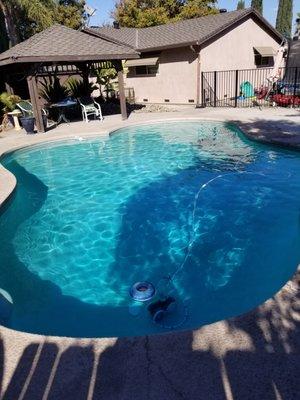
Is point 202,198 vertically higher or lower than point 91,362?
lower

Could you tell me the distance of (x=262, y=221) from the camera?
22.7 ft

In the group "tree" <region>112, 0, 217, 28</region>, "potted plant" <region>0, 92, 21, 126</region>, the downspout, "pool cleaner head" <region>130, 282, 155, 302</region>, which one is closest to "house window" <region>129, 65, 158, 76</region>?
the downspout

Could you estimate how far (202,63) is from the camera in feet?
63.0

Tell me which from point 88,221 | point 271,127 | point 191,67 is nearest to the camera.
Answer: point 88,221

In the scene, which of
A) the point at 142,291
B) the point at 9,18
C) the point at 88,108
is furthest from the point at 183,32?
the point at 142,291

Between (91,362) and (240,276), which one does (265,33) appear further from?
(91,362)

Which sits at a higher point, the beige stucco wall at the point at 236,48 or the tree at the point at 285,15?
the tree at the point at 285,15

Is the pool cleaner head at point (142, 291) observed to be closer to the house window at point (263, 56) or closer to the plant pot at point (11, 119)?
the plant pot at point (11, 119)

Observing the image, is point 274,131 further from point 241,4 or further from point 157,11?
point 241,4

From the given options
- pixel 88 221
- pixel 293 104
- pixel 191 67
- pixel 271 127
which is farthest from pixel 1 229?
pixel 191 67

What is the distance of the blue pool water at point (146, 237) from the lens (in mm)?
4816

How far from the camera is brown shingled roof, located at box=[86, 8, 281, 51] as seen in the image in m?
18.9

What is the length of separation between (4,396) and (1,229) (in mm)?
4493

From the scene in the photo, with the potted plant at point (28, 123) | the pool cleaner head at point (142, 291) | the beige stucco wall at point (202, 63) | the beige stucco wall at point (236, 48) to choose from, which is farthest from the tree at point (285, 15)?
the pool cleaner head at point (142, 291)
